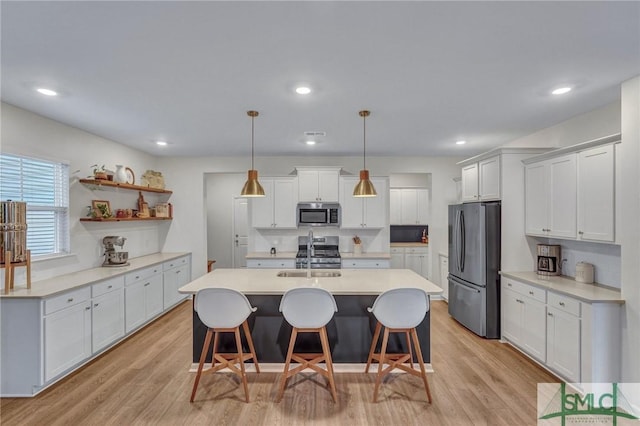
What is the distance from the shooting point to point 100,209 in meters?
4.25

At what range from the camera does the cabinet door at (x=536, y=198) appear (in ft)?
11.7

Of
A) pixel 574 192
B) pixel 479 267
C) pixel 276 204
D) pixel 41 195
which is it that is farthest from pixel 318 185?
pixel 41 195

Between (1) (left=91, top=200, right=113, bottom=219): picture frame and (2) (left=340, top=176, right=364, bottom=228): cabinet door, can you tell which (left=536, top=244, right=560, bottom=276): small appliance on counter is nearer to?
(2) (left=340, top=176, right=364, bottom=228): cabinet door

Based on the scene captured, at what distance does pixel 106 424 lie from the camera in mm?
2416

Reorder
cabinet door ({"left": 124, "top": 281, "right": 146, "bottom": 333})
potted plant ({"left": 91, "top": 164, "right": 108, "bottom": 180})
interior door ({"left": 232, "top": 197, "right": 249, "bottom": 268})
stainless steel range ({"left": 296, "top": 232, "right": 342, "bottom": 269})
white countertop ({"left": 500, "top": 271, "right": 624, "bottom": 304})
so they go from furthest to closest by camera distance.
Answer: interior door ({"left": 232, "top": 197, "right": 249, "bottom": 268})
stainless steel range ({"left": 296, "top": 232, "right": 342, "bottom": 269})
potted plant ({"left": 91, "top": 164, "right": 108, "bottom": 180})
cabinet door ({"left": 124, "top": 281, "right": 146, "bottom": 333})
white countertop ({"left": 500, "top": 271, "right": 624, "bottom": 304})

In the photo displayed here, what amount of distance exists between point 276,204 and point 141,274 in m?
2.30

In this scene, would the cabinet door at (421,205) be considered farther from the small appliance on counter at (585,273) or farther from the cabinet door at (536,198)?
the small appliance on counter at (585,273)

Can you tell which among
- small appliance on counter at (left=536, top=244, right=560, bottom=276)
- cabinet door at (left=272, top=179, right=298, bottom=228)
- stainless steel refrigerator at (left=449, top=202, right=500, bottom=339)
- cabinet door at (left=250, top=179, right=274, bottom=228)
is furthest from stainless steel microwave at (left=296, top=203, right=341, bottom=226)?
small appliance on counter at (left=536, top=244, right=560, bottom=276)

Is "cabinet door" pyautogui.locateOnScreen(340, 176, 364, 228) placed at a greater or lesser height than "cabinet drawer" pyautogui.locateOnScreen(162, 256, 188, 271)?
greater

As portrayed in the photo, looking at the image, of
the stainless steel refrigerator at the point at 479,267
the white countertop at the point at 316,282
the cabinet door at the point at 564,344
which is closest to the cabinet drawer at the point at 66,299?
the white countertop at the point at 316,282

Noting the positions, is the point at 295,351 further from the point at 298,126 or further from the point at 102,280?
the point at 298,126

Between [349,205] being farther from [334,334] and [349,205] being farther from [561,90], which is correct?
[561,90]

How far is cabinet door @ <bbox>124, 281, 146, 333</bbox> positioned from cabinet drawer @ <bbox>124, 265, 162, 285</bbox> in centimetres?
6

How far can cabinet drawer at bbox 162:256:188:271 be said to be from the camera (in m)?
5.04
